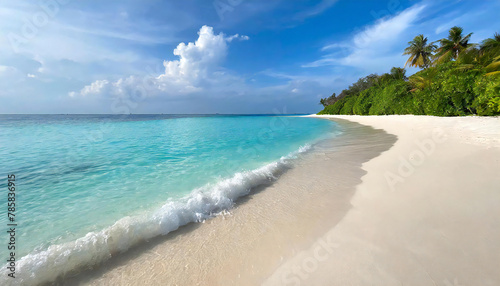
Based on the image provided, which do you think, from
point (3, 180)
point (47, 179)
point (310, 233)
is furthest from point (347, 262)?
point (3, 180)

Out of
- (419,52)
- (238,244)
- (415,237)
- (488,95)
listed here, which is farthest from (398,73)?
(238,244)

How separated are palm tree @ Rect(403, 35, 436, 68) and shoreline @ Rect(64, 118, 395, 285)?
54.7 metres

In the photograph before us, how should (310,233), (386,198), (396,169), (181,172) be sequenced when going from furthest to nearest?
(181,172), (396,169), (386,198), (310,233)

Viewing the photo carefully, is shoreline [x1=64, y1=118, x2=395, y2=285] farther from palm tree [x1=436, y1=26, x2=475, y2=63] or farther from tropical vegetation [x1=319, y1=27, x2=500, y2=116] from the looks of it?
palm tree [x1=436, y1=26, x2=475, y2=63]

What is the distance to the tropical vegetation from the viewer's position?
1370 cm

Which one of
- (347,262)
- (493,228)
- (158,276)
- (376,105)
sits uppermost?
(376,105)

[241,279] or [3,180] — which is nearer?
[241,279]

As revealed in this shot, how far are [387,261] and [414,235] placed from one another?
88 centimetres

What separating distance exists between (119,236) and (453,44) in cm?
5098

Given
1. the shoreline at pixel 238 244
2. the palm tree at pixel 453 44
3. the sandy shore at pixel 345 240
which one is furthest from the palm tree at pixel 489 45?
the shoreline at pixel 238 244

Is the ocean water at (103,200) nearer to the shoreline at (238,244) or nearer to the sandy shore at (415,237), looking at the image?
the shoreline at (238,244)

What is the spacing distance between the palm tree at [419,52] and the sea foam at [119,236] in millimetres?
56419

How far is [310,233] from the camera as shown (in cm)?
331

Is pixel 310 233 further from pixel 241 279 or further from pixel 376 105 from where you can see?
pixel 376 105
